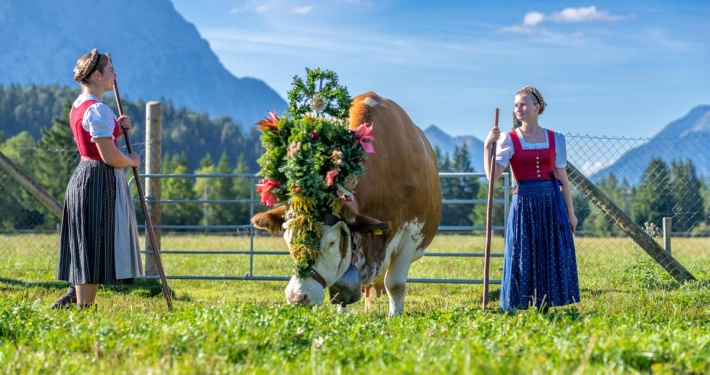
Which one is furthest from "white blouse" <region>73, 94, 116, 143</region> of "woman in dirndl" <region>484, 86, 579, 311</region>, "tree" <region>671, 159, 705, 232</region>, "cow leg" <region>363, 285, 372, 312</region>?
"tree" <region>671, 159, 705, 232</region>

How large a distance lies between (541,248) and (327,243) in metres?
1.77

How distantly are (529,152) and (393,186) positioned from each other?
53.9 inches

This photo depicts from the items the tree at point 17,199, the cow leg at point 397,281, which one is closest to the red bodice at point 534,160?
the cow leg at point 397,281

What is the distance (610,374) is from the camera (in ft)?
12.4

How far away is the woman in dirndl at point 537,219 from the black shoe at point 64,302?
11.4 ft

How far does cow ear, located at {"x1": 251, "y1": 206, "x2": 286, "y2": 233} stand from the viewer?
22.1 ft

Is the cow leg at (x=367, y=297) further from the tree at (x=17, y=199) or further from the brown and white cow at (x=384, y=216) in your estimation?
the tree at (x=17, y=199)

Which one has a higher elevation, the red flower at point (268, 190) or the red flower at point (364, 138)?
the red flower at point (364, 138)

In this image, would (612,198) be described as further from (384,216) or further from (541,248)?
(541,248)

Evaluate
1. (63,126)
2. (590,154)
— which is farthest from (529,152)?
(63,126)

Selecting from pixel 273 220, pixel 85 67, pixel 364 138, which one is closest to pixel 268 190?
pixel 273 220

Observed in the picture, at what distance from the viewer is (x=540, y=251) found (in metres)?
6.96

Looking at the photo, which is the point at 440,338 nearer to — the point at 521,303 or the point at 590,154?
the point at 521,303

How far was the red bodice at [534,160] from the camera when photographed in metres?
6.91
